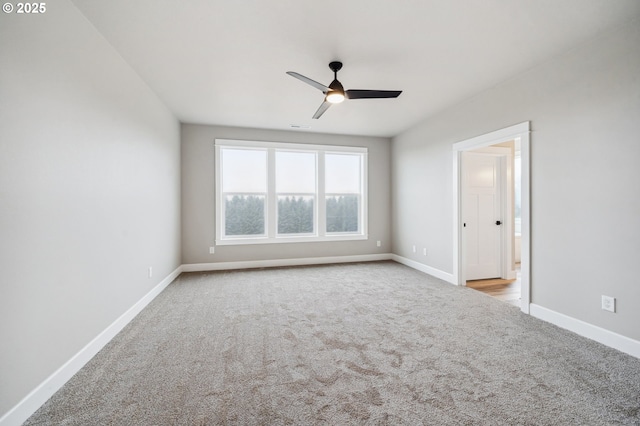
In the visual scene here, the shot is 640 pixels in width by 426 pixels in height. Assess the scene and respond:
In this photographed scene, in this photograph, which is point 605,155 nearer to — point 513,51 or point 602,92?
point 602,92

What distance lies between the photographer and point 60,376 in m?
1.87

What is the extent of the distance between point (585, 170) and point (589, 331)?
148 cm

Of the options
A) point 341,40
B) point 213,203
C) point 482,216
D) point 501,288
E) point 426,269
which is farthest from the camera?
point 213,203

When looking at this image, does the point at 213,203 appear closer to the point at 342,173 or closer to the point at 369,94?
the point at 342,173

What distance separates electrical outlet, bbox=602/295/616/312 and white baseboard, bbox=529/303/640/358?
0.19 meters

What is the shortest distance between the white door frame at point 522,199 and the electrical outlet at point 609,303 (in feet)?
2.25

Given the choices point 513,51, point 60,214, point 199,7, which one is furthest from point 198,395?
point 513,51

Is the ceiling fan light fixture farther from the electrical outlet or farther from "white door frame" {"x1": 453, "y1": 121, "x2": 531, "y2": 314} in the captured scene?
the electrical outlet

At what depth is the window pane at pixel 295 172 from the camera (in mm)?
5605

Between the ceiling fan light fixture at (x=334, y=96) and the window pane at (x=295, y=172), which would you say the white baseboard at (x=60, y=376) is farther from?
the window pane at (x=295, y=172)

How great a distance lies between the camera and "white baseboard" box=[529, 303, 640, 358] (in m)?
2.25
